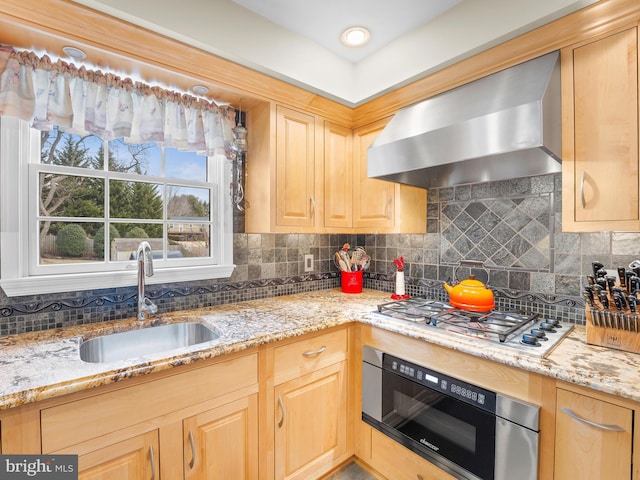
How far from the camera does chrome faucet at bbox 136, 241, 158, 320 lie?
155 centimetres

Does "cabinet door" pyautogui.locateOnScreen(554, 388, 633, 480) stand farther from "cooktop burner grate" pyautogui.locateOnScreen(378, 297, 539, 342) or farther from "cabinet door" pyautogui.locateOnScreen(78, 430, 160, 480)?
"cabinet door" pyautogui.locateOnScreen(78, 430, 160, 480)

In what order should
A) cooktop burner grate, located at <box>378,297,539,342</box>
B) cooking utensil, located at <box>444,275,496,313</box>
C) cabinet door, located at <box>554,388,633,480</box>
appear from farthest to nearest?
cooking utensil, located at <box>444,275,496,313</box> → cooktop burner grate, located at <box>378,297,539,342</box> → cabinet door, located at <box>554,388,633,480</box>

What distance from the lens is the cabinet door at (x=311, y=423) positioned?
1.47 meters

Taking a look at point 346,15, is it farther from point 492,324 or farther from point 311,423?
point 311,423

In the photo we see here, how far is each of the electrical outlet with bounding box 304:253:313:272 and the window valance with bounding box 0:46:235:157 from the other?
94cm

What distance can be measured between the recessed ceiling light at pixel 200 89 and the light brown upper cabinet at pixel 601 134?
1699 millimetres

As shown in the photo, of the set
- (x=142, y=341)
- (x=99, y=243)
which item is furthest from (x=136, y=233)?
(x=142, y=341)

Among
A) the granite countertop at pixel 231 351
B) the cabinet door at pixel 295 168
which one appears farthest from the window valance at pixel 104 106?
the granite countertop at pixel 231 351

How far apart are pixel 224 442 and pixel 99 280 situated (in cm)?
97

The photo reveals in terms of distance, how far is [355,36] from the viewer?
183 centimetres

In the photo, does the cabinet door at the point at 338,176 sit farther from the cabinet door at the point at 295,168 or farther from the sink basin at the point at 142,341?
the sink basin at the point at 142,341

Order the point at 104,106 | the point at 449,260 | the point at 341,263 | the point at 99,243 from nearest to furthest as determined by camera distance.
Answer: the point at 104,106 → the point at 99,243 → the point at 449,260 → the point at 341,263

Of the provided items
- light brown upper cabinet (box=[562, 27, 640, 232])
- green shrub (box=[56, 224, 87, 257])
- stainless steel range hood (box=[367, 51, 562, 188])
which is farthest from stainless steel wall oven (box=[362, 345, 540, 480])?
green shrub (box=[56, 224, 87, 257])

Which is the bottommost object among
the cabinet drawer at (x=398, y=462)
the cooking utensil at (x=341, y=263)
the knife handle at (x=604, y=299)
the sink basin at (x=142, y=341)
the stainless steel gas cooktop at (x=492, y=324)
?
the cabinet drawer at (x=398, y=462)
